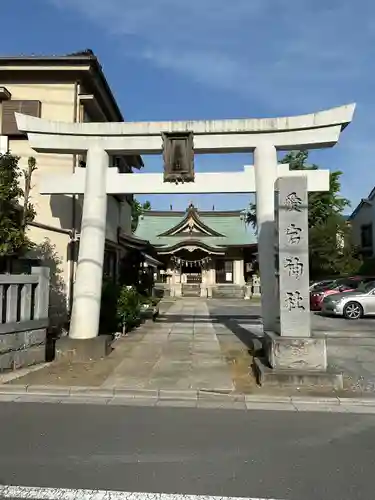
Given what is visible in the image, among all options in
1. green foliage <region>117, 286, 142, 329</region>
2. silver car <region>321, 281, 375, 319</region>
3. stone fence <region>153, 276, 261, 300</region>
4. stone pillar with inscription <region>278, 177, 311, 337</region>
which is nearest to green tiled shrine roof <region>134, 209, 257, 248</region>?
stone fence <region>153, 276, 261, 300</region>

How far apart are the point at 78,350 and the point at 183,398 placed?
11.8ft

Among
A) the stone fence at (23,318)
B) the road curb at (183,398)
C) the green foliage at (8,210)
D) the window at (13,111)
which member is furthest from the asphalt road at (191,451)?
the window at (13,111)

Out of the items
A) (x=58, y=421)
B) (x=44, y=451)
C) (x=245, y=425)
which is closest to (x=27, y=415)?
(x=58, y=421)

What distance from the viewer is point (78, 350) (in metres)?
9.78

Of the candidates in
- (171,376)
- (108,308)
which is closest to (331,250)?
(108,308)

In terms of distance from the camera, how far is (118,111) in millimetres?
17172

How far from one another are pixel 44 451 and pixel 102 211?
655cm

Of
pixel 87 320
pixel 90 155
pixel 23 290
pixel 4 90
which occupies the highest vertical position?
pixel 4 90

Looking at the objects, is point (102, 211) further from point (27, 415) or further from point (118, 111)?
point (118, 111)

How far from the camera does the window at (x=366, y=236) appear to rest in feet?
135

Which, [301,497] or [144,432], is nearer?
[301,497]

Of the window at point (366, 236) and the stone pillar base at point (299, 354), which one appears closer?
the stone pillar base at point (299, 354)

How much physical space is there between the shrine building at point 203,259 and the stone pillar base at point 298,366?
2999 cm

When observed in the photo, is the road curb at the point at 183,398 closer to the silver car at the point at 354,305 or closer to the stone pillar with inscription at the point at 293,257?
the stone pillar with inscription at the point at 293,257
